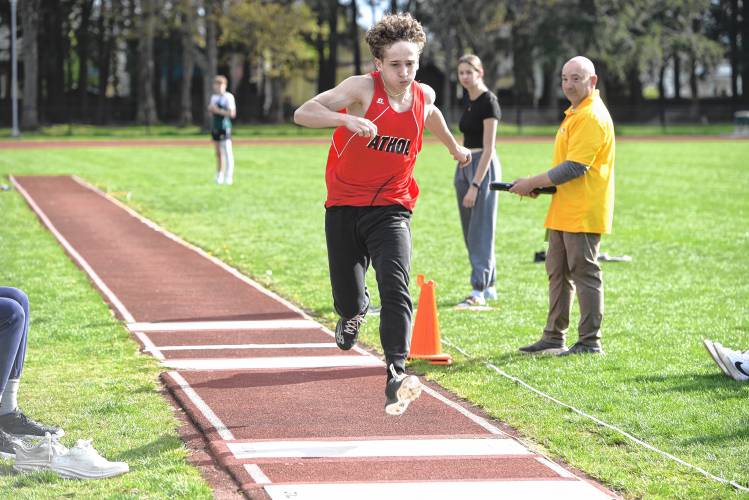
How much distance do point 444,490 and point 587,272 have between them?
345 centimetres

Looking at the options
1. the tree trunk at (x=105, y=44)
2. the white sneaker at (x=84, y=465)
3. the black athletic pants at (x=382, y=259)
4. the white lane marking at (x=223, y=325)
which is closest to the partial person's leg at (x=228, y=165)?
the white lane marking at (x=223, y=325)

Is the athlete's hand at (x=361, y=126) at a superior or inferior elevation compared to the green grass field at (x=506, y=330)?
superior

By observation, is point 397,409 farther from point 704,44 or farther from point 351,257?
point 704,44

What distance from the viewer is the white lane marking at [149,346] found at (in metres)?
8.52

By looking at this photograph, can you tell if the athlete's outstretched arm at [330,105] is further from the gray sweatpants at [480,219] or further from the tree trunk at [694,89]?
the tree trunk at [694,89]

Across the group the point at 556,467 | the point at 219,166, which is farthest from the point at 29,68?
the point at 556,467

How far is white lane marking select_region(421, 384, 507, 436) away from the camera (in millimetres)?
6523

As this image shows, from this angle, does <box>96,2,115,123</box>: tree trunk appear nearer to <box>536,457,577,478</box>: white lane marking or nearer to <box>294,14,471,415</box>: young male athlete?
<box>294,14,471,415</box>: young male athlete

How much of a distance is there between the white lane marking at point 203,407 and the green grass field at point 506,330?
0.17m

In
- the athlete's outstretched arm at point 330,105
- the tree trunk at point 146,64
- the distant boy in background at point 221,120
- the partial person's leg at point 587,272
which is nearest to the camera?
the athlete's outstretched arm at point 330,105

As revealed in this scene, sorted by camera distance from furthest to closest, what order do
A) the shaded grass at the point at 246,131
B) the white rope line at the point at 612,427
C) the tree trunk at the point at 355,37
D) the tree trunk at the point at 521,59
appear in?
the tree trunk at the point at 355,37 → the tree trunk at the point at 521,59 → the shaded grass at the point at 246,131 → the white rope line at the point at 612,427

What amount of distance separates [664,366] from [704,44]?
58.7 meters

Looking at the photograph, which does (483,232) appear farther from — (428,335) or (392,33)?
(392,33)

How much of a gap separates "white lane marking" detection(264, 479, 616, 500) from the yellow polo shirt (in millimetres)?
3196
